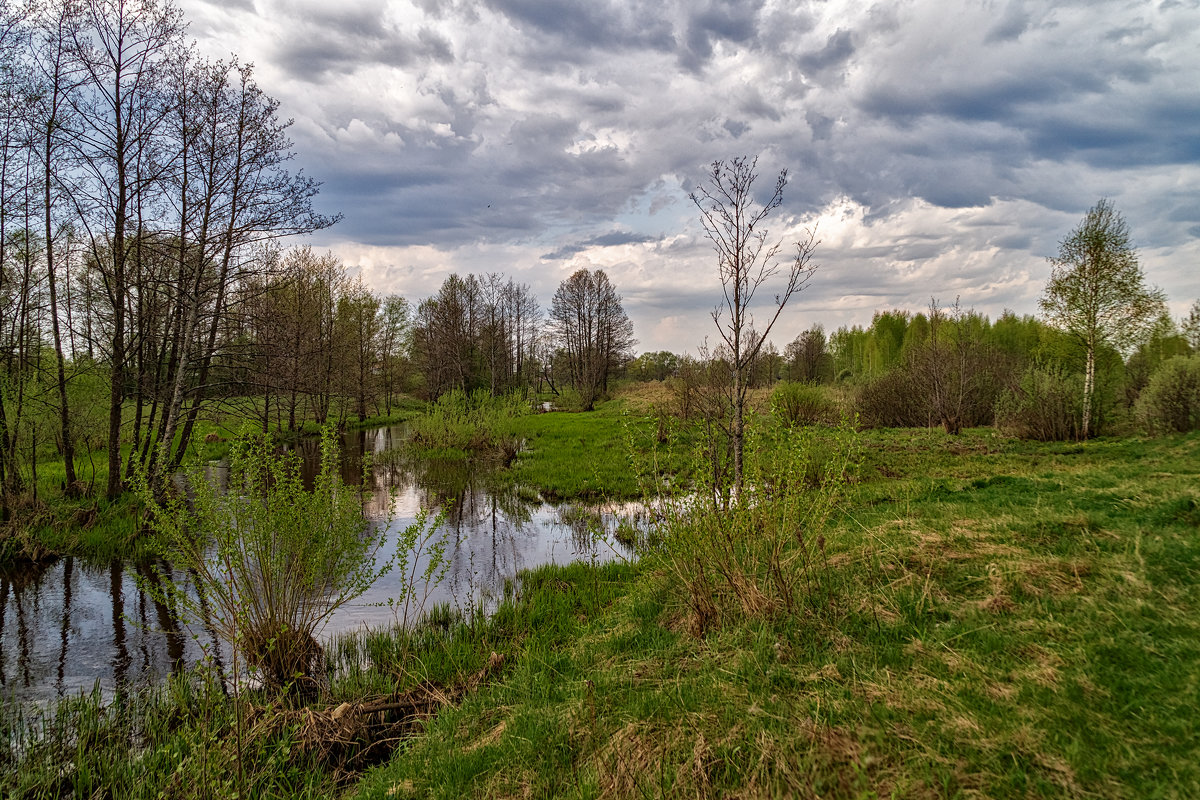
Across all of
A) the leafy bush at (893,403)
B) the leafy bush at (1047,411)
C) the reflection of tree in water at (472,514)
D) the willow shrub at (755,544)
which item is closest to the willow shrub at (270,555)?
the reflection of tree in water at (472,514)

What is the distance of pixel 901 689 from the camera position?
9.58 ft

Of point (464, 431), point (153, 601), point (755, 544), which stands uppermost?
point (755, 544)

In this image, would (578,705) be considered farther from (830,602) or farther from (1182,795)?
(1182,795)

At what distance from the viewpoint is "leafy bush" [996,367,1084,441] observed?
1770 cm

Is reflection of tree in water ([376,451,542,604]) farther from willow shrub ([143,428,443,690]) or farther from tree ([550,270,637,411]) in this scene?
tree ([550,270,637,411])

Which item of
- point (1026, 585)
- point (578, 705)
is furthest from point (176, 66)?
point (1026, 585)

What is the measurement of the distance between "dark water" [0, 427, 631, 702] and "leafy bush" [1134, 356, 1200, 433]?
656 inches

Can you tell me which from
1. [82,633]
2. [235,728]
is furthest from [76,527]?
[235,728]

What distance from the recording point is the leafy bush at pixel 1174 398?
598 inches

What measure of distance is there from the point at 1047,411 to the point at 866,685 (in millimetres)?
19877

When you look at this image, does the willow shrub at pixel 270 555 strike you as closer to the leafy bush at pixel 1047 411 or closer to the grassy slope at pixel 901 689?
the grassy slope at pixel 901 689

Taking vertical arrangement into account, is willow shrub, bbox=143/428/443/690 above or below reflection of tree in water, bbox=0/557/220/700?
above

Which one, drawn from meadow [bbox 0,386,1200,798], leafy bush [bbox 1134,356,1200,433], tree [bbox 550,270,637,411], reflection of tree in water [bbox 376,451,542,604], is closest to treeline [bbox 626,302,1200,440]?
leafy bush [bbox 1134,356,1200,433]

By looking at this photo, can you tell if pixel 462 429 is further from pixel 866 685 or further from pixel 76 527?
pixel 866 685
